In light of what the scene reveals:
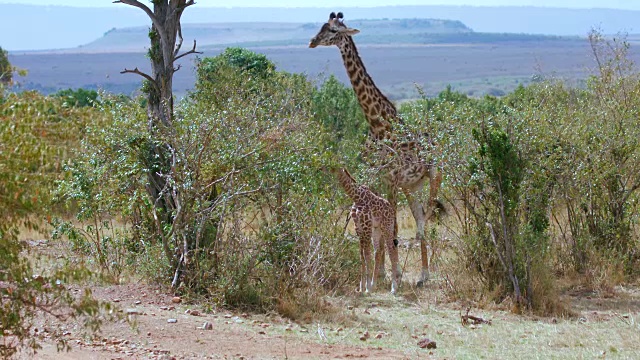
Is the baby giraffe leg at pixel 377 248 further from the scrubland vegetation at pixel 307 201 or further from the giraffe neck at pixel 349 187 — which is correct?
the giraffe neck at pixel 349 187

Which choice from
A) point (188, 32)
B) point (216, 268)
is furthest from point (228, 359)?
point (188, 32)

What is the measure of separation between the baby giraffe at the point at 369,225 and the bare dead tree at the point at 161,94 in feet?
6.70

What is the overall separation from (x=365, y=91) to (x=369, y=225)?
260 centimetres

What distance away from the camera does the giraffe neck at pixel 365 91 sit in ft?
41.4

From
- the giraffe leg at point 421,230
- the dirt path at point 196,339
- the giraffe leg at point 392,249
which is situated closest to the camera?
the dirt path at point 196,339

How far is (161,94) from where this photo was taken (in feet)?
33.3

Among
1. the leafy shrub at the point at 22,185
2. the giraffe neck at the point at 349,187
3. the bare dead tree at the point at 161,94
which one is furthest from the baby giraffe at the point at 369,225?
the leafy shrub at the point at 22,185

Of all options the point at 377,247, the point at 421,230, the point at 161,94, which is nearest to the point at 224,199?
the point at 161,94

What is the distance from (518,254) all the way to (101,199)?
430 centimetres

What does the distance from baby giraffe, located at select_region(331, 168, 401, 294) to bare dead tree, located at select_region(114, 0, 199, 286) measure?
204cm

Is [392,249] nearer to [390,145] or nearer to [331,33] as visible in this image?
[390,145]

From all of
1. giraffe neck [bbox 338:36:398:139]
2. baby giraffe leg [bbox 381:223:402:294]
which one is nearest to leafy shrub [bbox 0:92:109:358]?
baby giraffe leg [bbox 381:223:402:294]

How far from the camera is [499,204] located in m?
9.72

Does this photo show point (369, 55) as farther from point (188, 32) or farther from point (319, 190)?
point (319, 190)
